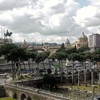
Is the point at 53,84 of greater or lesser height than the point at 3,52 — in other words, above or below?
below

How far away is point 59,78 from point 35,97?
38.0m

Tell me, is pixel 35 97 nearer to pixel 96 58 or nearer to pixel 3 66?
pixel 96 58

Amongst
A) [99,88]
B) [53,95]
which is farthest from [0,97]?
[99,88]

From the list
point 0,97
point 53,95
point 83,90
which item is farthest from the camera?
point 83,90

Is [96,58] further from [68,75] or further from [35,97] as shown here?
[35,97]

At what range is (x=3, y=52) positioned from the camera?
111062 millimetres

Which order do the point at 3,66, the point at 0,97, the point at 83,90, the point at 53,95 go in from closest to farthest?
1. the point at 53,95
2. the point at 0,97
3. the point at 83,90
4. the point at 3,66

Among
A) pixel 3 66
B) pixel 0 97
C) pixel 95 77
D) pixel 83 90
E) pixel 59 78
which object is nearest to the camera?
pixel 0 97

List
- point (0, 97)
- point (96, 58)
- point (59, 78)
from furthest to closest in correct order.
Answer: point (96, 58), point (59, 78), point (0, 97)

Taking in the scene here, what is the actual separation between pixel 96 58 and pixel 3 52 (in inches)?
Result: 1659

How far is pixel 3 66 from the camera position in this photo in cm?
16162

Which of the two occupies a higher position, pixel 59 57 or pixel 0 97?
pixel 59 57

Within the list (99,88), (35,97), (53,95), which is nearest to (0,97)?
(35,97)

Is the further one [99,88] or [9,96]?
[99,88]
